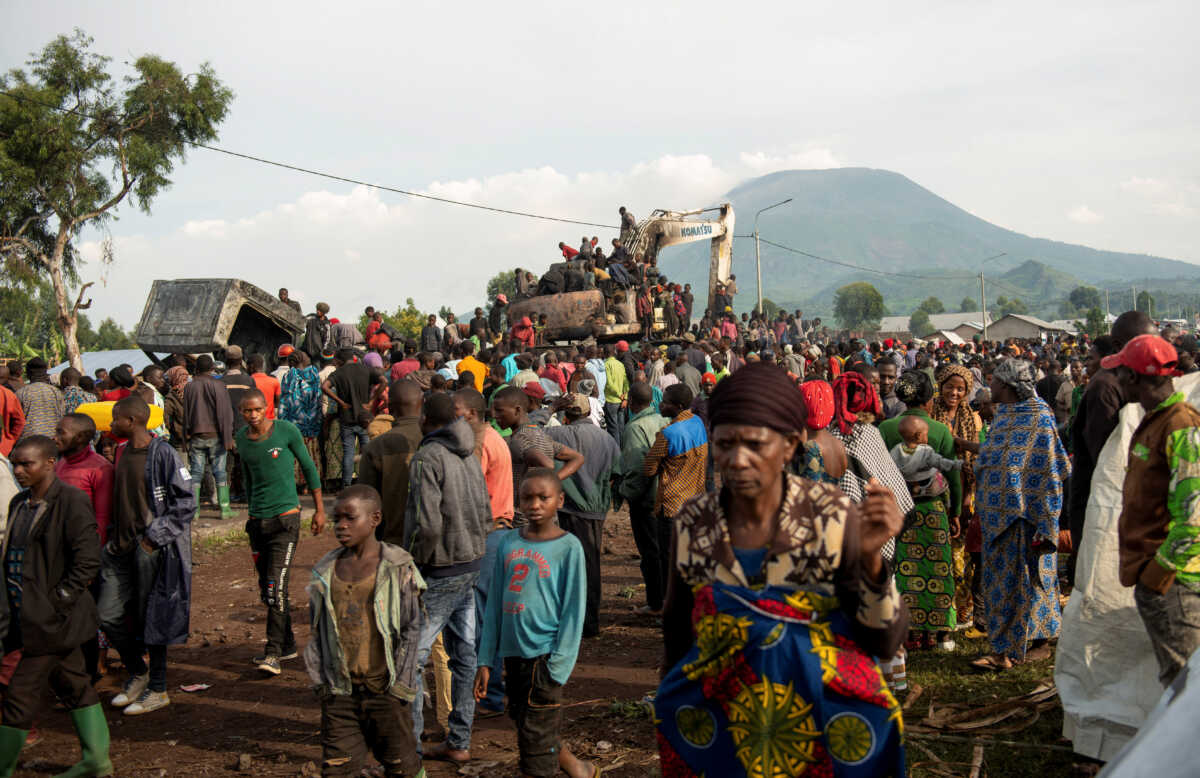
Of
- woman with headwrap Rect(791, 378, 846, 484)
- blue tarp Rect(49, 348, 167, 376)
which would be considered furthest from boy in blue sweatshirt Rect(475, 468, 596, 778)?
blue tarp Rect(49, 348, 167, 376)

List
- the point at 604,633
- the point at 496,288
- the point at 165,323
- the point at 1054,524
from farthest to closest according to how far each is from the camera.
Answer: the point at 496,288, the point at 165,323, the point at 604,633, the point at 1054,524

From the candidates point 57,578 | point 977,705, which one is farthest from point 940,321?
point 57,578

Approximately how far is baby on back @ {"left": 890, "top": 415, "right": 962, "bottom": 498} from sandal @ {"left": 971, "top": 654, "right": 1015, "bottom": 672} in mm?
1065

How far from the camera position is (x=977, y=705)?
5.31 metres

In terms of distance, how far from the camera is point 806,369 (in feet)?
55.4

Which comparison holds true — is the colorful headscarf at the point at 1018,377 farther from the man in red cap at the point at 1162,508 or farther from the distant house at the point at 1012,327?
the distant house at the point at 1012,327

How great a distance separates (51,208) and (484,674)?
2722 cm

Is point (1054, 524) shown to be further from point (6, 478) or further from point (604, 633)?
point (6, 478)

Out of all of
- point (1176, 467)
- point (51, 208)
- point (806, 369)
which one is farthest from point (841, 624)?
point (51, 208)

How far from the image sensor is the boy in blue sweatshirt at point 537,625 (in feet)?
14.0

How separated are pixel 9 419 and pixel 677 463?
6162mm

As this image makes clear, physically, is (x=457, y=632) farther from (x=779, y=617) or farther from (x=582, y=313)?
(x=582, y=313)

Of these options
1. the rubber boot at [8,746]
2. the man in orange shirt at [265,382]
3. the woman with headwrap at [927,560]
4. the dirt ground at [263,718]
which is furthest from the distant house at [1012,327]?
the rubber boot at [8,746]

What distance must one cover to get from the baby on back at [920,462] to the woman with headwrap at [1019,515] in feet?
0.84
